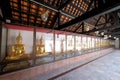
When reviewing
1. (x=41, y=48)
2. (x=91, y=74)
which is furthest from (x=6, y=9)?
(x=91, y=74)

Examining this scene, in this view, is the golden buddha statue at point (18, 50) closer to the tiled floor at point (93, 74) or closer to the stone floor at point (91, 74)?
the stone floor at point (91, 74)

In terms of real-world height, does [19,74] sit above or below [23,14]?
below

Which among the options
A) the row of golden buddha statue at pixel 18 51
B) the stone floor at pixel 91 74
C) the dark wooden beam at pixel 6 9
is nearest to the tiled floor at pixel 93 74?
the stone floor at pixel 91 74

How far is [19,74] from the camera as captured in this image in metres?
3.12

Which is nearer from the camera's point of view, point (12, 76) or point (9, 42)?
point (12, 76)

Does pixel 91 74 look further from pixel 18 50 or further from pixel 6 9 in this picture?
pixel 6 9

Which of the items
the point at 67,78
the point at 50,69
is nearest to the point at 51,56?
the point at 50,69

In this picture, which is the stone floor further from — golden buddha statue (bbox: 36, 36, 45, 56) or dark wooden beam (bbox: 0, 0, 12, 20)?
dark wooden beam (bbox: 0, 0, 12, 20)

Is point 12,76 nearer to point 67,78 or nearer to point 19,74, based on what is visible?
point 19,74

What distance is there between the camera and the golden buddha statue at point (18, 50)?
350 centimetres

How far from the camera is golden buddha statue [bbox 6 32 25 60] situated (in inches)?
138

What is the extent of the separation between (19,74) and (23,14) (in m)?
3.41

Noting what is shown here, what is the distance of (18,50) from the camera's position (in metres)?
3.62

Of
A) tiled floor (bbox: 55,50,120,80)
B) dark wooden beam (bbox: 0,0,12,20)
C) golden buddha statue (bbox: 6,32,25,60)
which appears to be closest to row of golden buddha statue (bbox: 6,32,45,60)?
golden buddha statue (bbox: 6,32,25,60)
